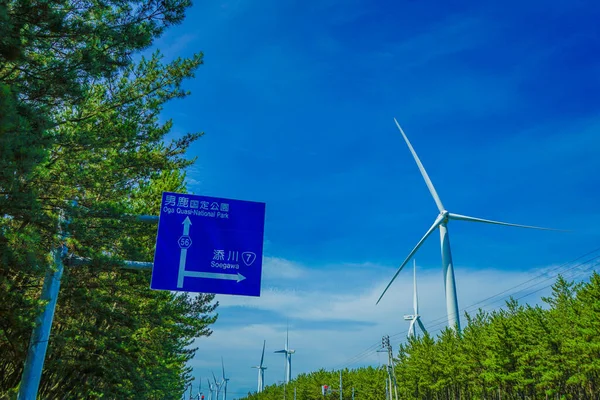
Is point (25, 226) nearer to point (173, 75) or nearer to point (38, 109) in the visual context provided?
point (38, 109)

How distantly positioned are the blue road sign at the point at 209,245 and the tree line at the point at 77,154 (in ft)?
3.69

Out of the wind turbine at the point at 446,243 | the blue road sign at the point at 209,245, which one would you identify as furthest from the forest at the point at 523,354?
the blue road sign at the point at 209,245

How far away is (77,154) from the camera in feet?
38.7

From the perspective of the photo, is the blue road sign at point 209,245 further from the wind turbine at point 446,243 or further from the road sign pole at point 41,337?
the wind turbine at point 446,243

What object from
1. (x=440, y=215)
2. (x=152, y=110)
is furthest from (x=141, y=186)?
(x=440, y=215)

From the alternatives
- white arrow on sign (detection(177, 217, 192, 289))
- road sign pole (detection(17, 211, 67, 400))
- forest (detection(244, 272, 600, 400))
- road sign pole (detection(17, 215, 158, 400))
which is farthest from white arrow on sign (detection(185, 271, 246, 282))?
forest (detection(244, 272, 600, 400))

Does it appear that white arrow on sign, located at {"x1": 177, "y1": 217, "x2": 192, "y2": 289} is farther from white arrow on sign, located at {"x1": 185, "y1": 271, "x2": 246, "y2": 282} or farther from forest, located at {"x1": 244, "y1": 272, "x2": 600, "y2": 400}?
forest, located at {"x1": 244, "y1": 272, "x2": 600, "y2": 400}

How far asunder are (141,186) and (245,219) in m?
5.67

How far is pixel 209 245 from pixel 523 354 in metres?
40.2

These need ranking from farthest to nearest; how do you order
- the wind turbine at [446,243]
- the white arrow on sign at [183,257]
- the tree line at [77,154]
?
the wind turbine at [446,243], the white arrow on sign at [183,257], the tree line at [77,154]

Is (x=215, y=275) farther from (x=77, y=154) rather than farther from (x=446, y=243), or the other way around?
(x=446, y=243)

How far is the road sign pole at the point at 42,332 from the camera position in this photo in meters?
10.6

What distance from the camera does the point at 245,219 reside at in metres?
12.4

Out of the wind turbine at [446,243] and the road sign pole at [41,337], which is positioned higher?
the wind turbine at [446,243]
